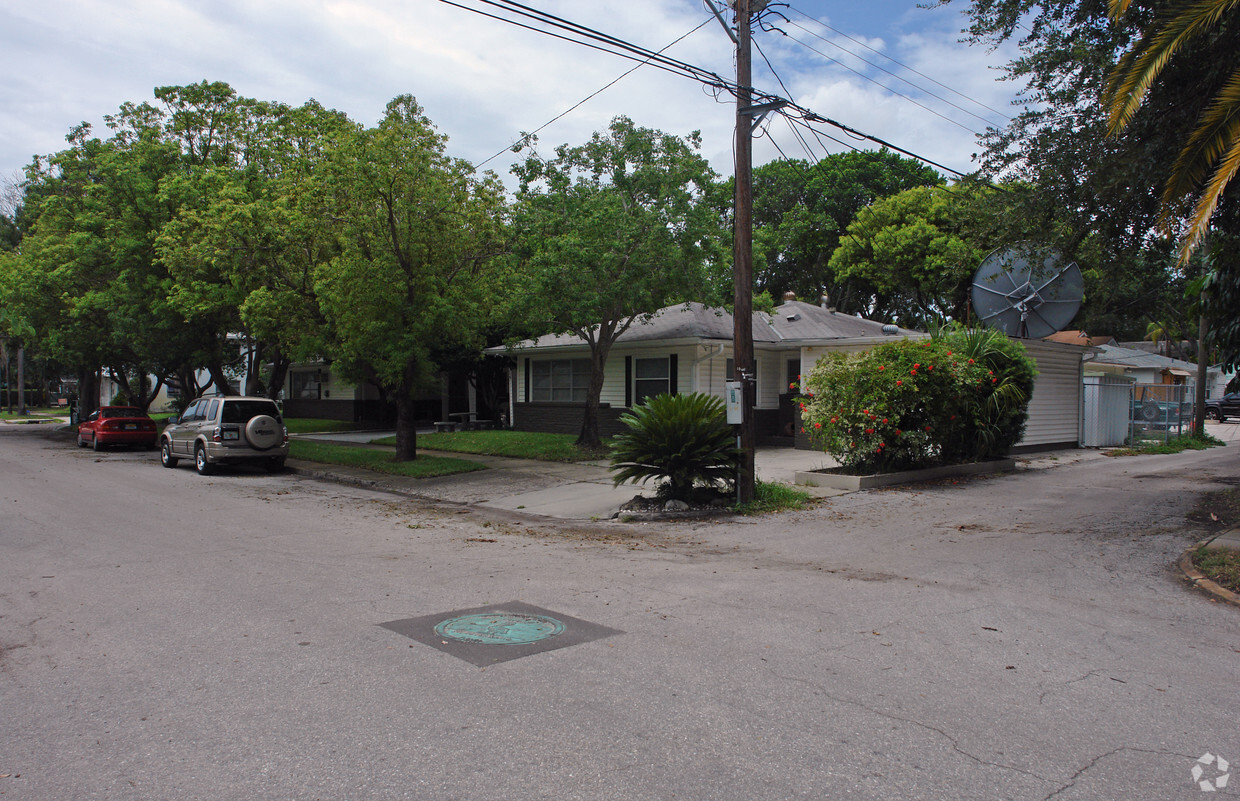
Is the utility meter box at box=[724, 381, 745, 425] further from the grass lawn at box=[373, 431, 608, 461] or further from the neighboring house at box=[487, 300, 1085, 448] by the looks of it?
the neighboring house at box=[487, 300, 1085, 448]

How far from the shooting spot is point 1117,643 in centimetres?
594

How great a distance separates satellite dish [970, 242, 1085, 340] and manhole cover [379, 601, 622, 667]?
1517cm

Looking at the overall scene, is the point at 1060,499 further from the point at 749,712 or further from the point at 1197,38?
the point at 749,712

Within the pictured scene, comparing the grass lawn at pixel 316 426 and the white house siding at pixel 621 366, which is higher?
the white house siding at pixel 621 366

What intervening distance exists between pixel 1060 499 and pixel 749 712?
11.1m

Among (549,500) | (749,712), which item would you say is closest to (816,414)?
(549,500)

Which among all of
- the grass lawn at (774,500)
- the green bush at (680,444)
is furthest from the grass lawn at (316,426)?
the grass lawn at (774,500)

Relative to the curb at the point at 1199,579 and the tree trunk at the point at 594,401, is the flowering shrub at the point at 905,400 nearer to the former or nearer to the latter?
the curb at the point at 1199,579

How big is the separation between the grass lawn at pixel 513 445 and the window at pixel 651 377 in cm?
245

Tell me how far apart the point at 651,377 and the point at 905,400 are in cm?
977

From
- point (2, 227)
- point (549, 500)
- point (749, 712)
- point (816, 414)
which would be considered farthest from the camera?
point (2, 227)

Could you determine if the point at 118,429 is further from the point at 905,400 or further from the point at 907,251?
the point at 907,251

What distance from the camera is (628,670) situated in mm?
5160

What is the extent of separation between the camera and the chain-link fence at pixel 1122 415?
23.3 meters
